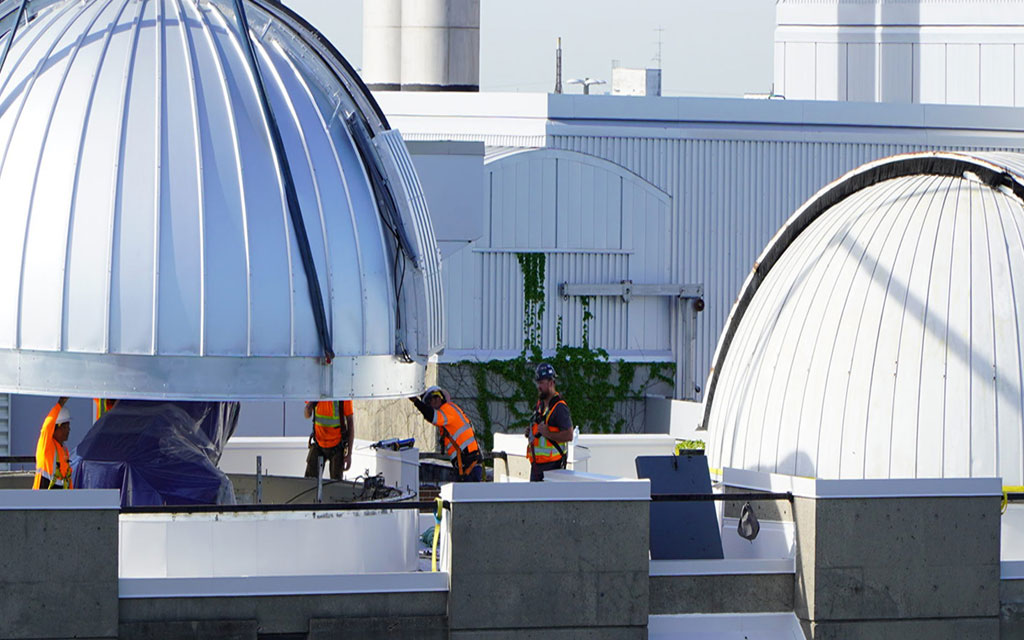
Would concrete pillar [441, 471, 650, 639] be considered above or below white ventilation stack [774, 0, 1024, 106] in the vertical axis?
below

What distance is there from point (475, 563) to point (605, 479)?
142 centimetres

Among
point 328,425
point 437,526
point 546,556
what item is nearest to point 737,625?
point 546,556

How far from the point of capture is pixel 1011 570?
12.4 metres

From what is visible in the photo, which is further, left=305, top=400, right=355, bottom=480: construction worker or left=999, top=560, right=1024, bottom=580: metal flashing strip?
left=305, top=400, right=355, bottom=480: construction worker

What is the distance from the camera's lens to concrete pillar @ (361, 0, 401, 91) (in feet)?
126

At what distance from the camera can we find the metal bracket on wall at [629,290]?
3153 cm

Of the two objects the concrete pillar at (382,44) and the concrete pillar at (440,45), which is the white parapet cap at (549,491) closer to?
the concrete pillar at (440,45)

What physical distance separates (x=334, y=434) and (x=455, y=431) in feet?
4.04

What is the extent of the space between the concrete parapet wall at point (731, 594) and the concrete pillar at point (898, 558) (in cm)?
14

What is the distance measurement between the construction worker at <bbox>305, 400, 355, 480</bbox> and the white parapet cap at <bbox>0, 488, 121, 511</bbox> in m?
5.54

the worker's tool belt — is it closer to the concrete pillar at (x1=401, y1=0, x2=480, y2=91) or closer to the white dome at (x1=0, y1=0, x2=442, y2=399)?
the white dome at (x1=0, y1=0, x2=442, y2=399)

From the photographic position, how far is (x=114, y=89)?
1241 cm

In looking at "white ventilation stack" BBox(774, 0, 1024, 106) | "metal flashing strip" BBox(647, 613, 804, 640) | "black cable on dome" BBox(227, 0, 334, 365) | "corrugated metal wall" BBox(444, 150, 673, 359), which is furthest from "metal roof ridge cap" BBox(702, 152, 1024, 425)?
"white ventilation stack" BBox(774, 0, 1024, 106)

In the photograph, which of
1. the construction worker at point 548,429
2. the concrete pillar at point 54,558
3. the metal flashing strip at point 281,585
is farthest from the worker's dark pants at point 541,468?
the concrete pillar at point 54,558
